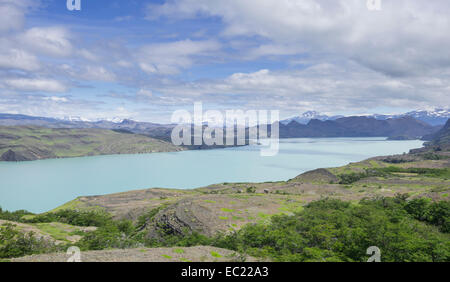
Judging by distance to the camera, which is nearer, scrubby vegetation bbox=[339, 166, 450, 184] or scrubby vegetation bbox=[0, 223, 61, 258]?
scrubby vegetation bbox=[0, 223, 61, 258]

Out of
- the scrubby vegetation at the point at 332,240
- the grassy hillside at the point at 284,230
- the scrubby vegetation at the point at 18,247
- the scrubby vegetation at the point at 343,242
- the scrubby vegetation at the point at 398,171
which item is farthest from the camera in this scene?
the scrubby vegetation at the point at 398,171

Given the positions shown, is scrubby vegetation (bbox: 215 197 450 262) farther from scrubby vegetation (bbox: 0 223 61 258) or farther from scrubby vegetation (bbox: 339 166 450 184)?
scrubby vegetation (bbox: 339 166 450 184)

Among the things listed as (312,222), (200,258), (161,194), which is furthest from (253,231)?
(161,194)

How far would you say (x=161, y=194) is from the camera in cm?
9788

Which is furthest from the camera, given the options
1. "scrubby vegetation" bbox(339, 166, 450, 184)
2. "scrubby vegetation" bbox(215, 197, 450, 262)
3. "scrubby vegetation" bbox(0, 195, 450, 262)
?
"scrubby vegetation" bbox(339, 166, 450, 184)

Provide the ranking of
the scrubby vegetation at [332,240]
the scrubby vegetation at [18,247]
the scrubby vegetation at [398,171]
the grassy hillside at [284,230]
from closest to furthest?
the scrubby vegetation at [332,240], the grassy hillside at [284,230], the scrubby vegetation at [18,247], the scrubby vegetation at [398,171]

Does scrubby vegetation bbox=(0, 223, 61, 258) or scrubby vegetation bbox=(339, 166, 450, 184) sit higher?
scrubby vegetation bbox=(0, 223, 61, 258)

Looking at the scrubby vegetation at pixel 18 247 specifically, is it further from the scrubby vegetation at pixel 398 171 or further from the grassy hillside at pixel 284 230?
the scrubby vegetation at pixel 398 171

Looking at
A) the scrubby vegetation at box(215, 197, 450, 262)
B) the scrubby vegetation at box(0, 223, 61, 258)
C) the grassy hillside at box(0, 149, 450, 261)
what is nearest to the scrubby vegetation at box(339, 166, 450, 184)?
the grassy hillside at box(0, 149, 450, 261)

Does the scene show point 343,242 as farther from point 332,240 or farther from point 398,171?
point 398,171

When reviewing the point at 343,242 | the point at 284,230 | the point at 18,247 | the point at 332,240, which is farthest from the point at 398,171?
the point at 18,247

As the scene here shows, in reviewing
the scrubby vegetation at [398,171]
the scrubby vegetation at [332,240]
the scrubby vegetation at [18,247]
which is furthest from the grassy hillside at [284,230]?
the scrubby vegetation at [398,171]

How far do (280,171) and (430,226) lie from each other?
515 ft
